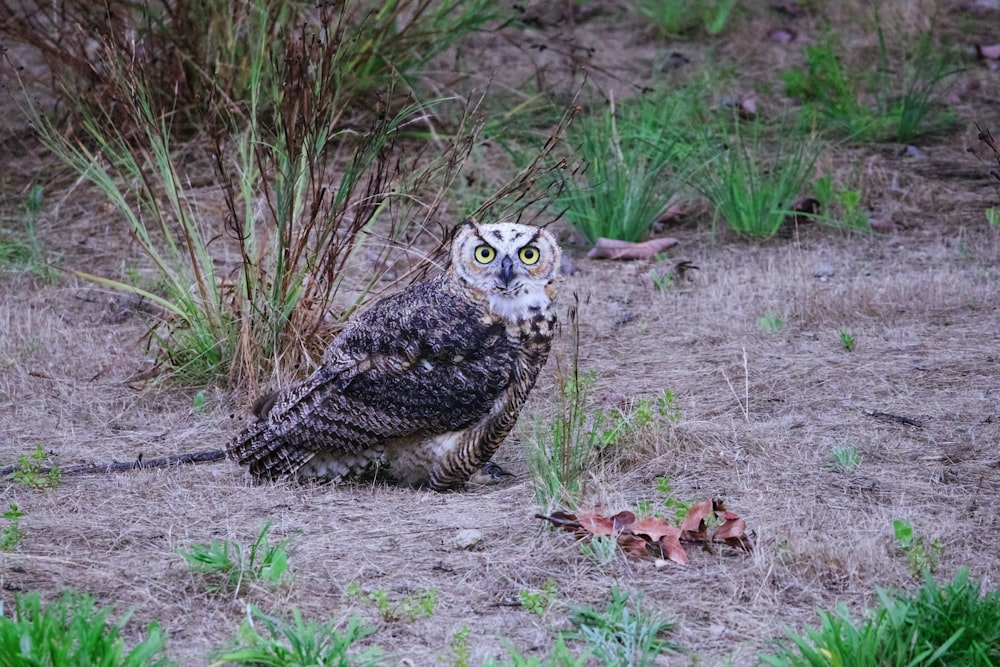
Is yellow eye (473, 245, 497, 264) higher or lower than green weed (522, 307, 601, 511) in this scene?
higher

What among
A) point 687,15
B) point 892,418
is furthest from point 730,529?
point 687,15

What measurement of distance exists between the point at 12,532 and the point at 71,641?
0.94 metres

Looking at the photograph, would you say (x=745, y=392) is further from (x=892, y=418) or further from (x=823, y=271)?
(x=823, y=271)

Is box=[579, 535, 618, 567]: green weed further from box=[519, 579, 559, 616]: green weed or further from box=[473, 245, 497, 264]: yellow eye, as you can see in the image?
box=[473, 245, 497, 264]: yellow eye

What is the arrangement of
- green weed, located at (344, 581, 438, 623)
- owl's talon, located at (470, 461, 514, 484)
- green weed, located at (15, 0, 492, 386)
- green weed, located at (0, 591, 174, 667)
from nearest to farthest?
green weed, located at (0, 591, 174, 667)
green weed, located at (344, 581, 438, 623)
owl's talon, located at (470, 461, 514, 484)
green weed, located at (15, 0, 492, 386)

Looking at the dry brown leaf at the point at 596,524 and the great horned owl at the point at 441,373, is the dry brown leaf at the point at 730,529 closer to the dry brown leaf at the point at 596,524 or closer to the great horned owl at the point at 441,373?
the dry brown leaf at the point at 596,524

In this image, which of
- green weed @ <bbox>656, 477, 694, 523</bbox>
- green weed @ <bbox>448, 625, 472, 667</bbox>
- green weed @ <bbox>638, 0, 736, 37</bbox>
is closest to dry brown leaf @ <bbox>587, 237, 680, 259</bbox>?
green weed @ <bbox>656, 477, 694, 523</bbox>

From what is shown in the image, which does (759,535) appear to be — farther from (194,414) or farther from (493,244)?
(194,414)

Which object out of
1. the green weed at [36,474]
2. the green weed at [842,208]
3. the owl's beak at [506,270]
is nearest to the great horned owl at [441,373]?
the owl's beak at [506,270]

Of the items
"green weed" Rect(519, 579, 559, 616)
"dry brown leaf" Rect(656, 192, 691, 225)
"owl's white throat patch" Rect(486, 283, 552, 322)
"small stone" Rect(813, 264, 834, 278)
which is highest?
"dry brown leaf" Rect(656, 192, 691, 225)

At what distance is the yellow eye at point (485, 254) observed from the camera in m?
4.50

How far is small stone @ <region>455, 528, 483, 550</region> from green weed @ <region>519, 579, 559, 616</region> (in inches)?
13.8

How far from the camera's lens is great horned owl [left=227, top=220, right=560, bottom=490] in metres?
4.50

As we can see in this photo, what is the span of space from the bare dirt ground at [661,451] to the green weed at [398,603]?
4 centimetres
